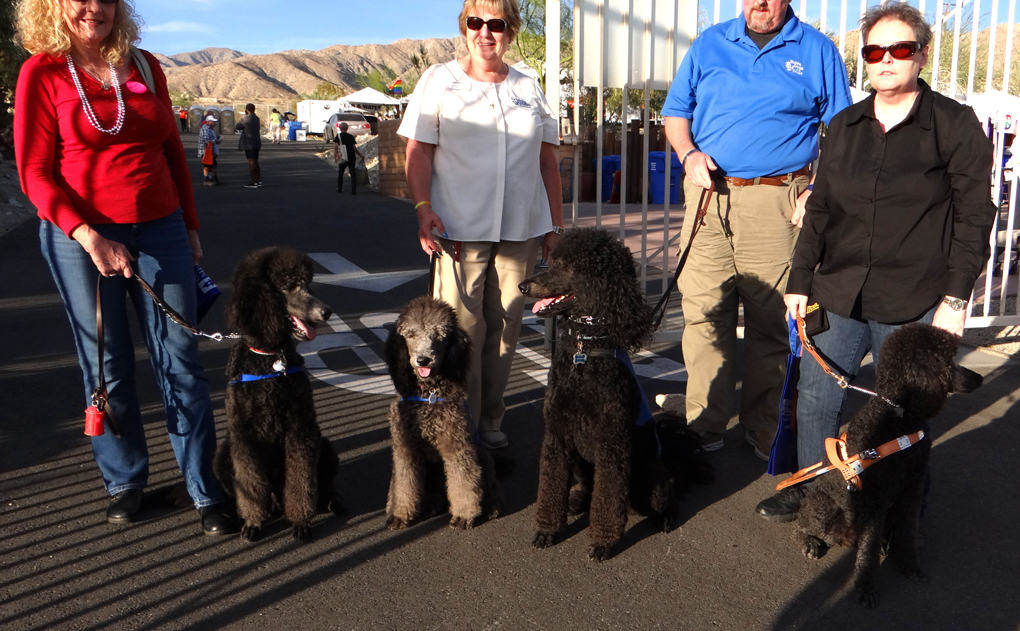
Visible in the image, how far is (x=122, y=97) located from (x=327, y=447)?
1724 mm

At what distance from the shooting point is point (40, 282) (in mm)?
8906

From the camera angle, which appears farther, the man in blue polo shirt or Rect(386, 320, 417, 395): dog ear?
the man in blue polo shirt

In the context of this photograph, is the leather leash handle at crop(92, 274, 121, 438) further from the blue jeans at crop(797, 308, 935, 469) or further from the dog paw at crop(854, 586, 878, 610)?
the dog paw at crop(854, 586, 878, 610)

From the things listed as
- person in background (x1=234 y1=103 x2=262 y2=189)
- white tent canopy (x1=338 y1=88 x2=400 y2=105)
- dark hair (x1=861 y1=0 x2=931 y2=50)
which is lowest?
dark hair (x1=861 y1=0 x2=931 y2=50)

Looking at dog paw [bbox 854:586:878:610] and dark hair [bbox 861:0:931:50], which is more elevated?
dark hair [bbox 861:0:931:50]

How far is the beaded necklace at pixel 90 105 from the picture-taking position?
2.85 metres

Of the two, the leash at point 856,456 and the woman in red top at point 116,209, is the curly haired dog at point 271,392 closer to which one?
the woman in red top at point 116,209

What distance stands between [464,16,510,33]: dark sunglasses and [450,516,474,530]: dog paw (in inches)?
89.4

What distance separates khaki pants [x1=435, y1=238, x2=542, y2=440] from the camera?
12.6 feet

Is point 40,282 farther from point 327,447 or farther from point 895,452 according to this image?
point 895,452

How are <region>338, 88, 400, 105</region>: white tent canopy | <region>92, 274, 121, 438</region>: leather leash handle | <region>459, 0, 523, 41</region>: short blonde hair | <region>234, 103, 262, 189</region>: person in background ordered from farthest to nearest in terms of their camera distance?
<region>338, 88, 400, 105</region>: white tent canopy, <region>234, 103, 262, 189</region>: person in background, <region>459, 0, 523, 41</region>: short blonde hair, <region>92, 274, 121, 438</region>: leather leash handle

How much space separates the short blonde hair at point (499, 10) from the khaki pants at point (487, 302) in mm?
1034

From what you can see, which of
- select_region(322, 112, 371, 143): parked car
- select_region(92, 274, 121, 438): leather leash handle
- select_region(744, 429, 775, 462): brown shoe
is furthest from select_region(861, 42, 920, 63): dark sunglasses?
select_region(322, 112, 371, 143): parked car

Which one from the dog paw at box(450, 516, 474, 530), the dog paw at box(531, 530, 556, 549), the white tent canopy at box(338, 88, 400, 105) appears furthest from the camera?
the white tent canopy at box(338, 88, 400, 105)
